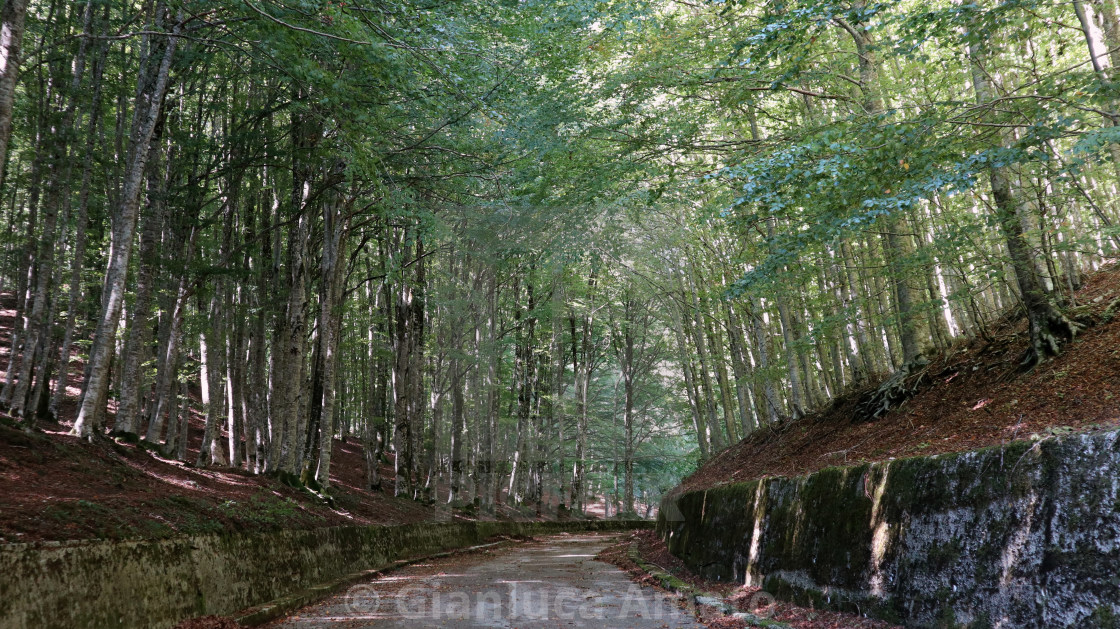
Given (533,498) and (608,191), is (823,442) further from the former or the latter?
(533,498)

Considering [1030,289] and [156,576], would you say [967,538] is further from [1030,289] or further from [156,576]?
[156,576]

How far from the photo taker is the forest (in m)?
6.84

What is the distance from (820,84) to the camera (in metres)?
10.2

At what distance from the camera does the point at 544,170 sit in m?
11.3

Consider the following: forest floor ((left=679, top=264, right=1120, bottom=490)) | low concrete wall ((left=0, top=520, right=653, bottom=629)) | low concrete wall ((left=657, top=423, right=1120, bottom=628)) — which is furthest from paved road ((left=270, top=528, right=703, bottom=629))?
forest floor ((left=679, top=264, right=1120, bottom=490))

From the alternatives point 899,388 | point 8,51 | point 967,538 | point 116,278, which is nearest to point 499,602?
point 967,538

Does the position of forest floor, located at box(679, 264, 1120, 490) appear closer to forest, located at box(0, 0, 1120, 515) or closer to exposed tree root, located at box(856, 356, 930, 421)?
exposed tree root, located at box(856, 356, 930, 421)

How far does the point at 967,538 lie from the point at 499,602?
5388 mm

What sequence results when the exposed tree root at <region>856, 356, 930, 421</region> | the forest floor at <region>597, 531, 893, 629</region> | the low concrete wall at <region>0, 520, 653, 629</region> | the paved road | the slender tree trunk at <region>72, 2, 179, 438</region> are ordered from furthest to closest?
the exposed tree root at <region>856, 356, 930, 421</region>
the slender tree trunk at <region>72, 2, 179, 438</region>
the paved road
the forest floor at <region>597, 531, 893, 629</region>
the low concrete wall at <region>0, 520, 653, 629</region>

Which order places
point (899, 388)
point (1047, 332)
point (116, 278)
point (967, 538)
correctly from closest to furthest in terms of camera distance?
point (967, 538) < point (1047, 332) < point (116, 278) < point (899, 388)

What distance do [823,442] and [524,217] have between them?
8455mm

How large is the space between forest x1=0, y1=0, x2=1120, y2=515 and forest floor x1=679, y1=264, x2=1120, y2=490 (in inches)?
13.6

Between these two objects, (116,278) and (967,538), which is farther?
(116,278)

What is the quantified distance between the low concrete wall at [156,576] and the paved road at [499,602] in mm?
574
